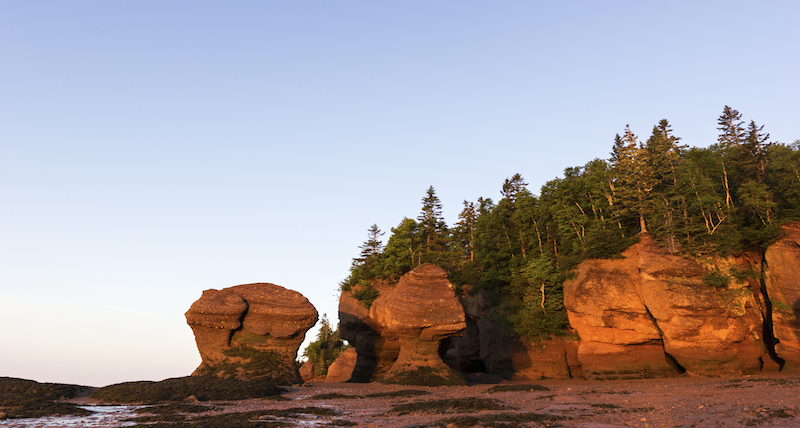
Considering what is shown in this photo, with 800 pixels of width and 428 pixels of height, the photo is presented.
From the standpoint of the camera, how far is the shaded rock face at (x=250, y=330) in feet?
93.3

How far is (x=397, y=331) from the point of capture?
3112cm

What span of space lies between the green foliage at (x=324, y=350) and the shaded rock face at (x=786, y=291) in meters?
49.5

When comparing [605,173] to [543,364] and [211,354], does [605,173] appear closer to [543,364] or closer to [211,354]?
[543,364]

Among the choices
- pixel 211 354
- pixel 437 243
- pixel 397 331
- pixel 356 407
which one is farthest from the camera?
pixel 437 243

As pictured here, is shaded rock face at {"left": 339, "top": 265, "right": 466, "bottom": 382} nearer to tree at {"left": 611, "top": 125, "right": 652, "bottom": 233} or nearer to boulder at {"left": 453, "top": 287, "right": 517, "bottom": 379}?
boulder at {"left": 453, "top": 287, "right": 517, "bottom": 379}

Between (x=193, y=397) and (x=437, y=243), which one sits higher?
(x=437, y=243)

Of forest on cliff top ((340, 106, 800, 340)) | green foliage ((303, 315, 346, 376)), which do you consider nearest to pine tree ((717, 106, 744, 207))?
forest on cliff top ((340, 106, 800, 340))

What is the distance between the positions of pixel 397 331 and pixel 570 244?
1958 centimetres

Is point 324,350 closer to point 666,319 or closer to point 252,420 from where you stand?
point 666,319

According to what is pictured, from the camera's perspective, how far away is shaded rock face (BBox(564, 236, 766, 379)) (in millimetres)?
32406

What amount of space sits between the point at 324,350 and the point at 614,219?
154 feet

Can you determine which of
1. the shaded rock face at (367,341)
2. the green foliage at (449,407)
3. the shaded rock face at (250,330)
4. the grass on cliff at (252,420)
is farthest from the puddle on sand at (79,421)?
the shaded rock face at (367,341)

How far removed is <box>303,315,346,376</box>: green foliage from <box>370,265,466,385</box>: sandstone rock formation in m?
36.7

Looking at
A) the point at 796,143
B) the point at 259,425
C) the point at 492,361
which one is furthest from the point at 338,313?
the point at 796,143
